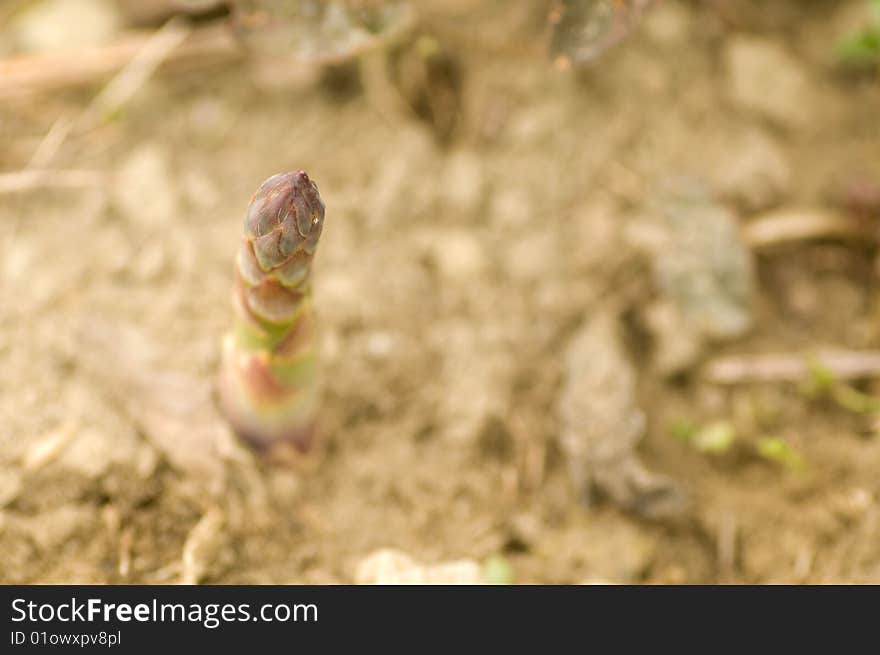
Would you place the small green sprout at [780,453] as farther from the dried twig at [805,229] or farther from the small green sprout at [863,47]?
the small green sprout at [863,47]

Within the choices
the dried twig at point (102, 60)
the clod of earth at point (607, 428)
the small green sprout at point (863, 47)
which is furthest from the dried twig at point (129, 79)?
the small green sprout at point (863, 47)

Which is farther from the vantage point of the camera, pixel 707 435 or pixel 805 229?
pixel 805 229

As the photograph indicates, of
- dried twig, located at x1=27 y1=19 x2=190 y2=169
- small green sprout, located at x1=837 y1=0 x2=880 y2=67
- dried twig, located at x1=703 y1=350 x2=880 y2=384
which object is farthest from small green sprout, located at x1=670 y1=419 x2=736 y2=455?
dried twig, located at x1=27 y1=19 x2=190 y2=169

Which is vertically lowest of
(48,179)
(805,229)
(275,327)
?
(275,327)

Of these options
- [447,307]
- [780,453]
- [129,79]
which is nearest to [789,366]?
[780,453]

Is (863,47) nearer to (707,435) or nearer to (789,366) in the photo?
(789,366)

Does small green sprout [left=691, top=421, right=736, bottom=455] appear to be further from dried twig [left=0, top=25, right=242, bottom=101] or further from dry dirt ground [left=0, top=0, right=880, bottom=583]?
dried twig [left=0, top=25, right=242, bottom=101]

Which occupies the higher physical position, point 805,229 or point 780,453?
point 805,229
